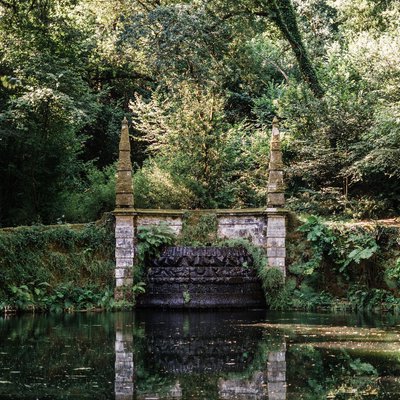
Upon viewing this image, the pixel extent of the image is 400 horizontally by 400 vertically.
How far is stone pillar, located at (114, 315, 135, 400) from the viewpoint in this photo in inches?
331

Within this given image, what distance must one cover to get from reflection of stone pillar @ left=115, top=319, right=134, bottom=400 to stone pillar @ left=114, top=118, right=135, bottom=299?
468 cm

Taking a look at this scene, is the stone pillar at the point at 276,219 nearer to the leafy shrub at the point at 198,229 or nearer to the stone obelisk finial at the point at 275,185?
the stone obelisk finial at the point at 275,185

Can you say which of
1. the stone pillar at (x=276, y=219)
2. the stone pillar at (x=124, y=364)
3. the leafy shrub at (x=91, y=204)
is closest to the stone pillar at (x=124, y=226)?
the stone pillar at (x=276, y=219)

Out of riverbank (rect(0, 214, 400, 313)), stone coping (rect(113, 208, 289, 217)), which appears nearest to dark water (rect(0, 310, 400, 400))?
riverbank (rect(0, 214, 400, 313))

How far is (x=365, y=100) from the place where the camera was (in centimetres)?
2597

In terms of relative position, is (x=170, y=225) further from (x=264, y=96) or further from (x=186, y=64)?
(x=264, y=96)

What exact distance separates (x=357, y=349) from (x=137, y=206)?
12865mm

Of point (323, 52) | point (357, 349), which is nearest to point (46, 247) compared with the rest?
point (357, 349)

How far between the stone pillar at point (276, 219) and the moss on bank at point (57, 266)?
11.8 ft

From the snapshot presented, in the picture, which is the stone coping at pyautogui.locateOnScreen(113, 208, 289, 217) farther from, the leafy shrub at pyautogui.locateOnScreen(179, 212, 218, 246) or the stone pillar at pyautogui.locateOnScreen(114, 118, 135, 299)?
the leafy shrub at pyautogui.locateOnScreen(179, 212, 218, 246)

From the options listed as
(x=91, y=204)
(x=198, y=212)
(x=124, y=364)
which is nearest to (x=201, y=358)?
(x=124, y=364)

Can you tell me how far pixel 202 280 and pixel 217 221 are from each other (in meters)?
1.78

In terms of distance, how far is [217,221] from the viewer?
65.6ft

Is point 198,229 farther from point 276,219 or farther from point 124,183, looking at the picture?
point 124,183
